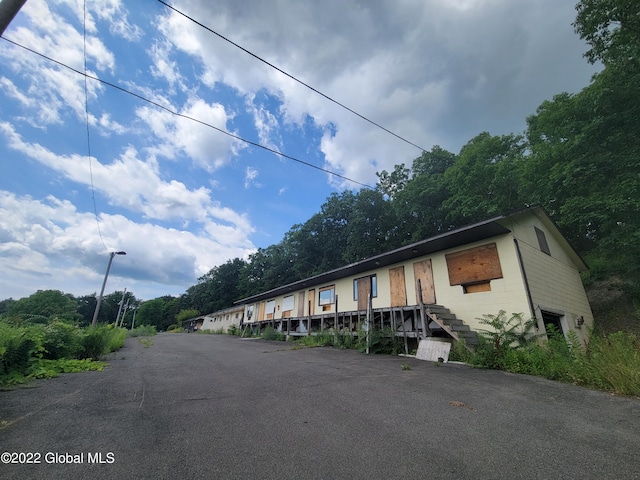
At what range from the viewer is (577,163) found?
512 inches

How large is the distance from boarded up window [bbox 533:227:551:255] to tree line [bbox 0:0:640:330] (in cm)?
334

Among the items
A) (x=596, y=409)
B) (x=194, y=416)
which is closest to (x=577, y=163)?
(x=596, y=409)

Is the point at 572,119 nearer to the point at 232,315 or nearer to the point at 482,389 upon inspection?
the point at 482,389

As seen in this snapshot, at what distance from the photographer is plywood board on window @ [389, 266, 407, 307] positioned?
11.1m

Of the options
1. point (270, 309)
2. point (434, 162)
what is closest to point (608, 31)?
point (434, 162)

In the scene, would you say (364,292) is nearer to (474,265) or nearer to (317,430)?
(474,265)

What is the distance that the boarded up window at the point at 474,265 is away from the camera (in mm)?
8617

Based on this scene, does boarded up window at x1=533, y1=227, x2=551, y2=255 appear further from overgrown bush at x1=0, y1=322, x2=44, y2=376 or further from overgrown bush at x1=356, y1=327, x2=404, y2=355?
overgrown bush at x1=0, y1=322, x2=44, y2=376

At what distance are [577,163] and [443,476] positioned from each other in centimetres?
1710

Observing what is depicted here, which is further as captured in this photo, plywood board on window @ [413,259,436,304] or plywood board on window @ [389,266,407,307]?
plywood board on window @ [389,266,407,307]

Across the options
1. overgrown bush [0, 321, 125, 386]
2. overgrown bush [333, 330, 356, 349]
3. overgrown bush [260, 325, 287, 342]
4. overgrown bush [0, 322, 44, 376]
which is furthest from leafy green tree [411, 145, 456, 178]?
overgrown bush [0, 322, 44, 376]

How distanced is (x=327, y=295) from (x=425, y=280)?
6.81m

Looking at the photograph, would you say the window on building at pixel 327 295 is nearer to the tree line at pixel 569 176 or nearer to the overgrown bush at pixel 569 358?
the overgrown bush at pixel 569 358

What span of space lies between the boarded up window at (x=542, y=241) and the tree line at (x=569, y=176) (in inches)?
132
